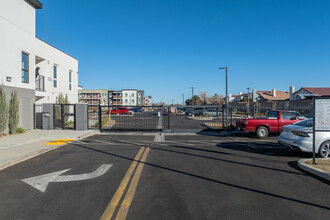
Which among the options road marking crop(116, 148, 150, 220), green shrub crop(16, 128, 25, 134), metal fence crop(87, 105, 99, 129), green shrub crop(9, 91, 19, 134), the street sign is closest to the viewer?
road marking crop(116, 148, 150, 220)

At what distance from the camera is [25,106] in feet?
53.3

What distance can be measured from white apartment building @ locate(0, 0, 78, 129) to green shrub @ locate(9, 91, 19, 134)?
385mm

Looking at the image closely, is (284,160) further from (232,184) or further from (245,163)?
(232,184)

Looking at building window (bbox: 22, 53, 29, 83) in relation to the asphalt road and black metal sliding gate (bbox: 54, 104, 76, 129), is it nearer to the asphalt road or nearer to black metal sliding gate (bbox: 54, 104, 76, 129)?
black metal sliding gate (bbox: 54, 104, 76, 129)

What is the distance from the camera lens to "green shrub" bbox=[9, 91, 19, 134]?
14.5 m

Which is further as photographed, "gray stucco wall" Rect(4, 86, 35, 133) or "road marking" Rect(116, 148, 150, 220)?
"gray stucco wall" Rect(4, 86, 35, 133)

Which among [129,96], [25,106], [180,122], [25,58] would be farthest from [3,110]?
[129,96]

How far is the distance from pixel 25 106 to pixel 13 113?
1.78m

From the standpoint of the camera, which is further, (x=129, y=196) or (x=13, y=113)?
(x=13, y=113)

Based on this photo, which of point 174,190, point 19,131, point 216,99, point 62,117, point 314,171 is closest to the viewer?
point 174,190

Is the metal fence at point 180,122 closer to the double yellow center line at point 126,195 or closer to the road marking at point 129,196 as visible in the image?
the double yellow center line at point 126,195

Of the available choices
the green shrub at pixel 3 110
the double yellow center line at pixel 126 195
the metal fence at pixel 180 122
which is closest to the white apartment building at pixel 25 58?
the green shrub at pixel 3 110

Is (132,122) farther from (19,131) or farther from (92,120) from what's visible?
(19,131)

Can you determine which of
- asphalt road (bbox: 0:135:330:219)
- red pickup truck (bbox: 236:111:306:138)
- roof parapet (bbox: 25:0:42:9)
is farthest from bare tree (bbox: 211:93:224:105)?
asphalt road (bbox: 0:135:330:219)
